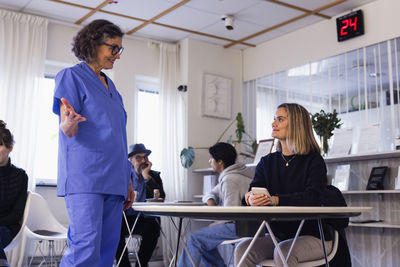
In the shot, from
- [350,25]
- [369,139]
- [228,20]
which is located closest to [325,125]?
[369,139]

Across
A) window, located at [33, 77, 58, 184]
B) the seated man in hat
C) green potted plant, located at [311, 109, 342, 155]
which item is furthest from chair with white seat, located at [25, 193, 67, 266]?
green potted plant, located at [311, 109, 342, 155]

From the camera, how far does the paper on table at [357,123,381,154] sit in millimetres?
4175

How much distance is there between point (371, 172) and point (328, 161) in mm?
446

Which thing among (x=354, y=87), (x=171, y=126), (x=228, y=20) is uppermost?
(x=228, y=20)

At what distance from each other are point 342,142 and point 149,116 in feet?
8.61

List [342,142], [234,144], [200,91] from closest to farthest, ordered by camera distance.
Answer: [342,142] → [234,144] → [200,91]

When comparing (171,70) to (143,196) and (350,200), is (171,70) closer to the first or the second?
(143,196)

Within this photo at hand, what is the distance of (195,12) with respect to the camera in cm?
516

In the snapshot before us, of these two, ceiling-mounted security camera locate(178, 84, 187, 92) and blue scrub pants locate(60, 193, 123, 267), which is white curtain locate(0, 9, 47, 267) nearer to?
ceiling-mounted security camera locate(178, 84, 187, 92)

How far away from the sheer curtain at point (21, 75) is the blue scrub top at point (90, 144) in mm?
3087

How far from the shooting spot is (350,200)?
4402 mm

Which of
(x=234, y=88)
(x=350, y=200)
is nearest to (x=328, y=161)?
(x=350, y=200)

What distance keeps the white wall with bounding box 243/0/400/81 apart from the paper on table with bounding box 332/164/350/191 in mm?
1384

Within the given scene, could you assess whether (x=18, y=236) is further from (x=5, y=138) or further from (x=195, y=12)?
(x=195, y=12)
